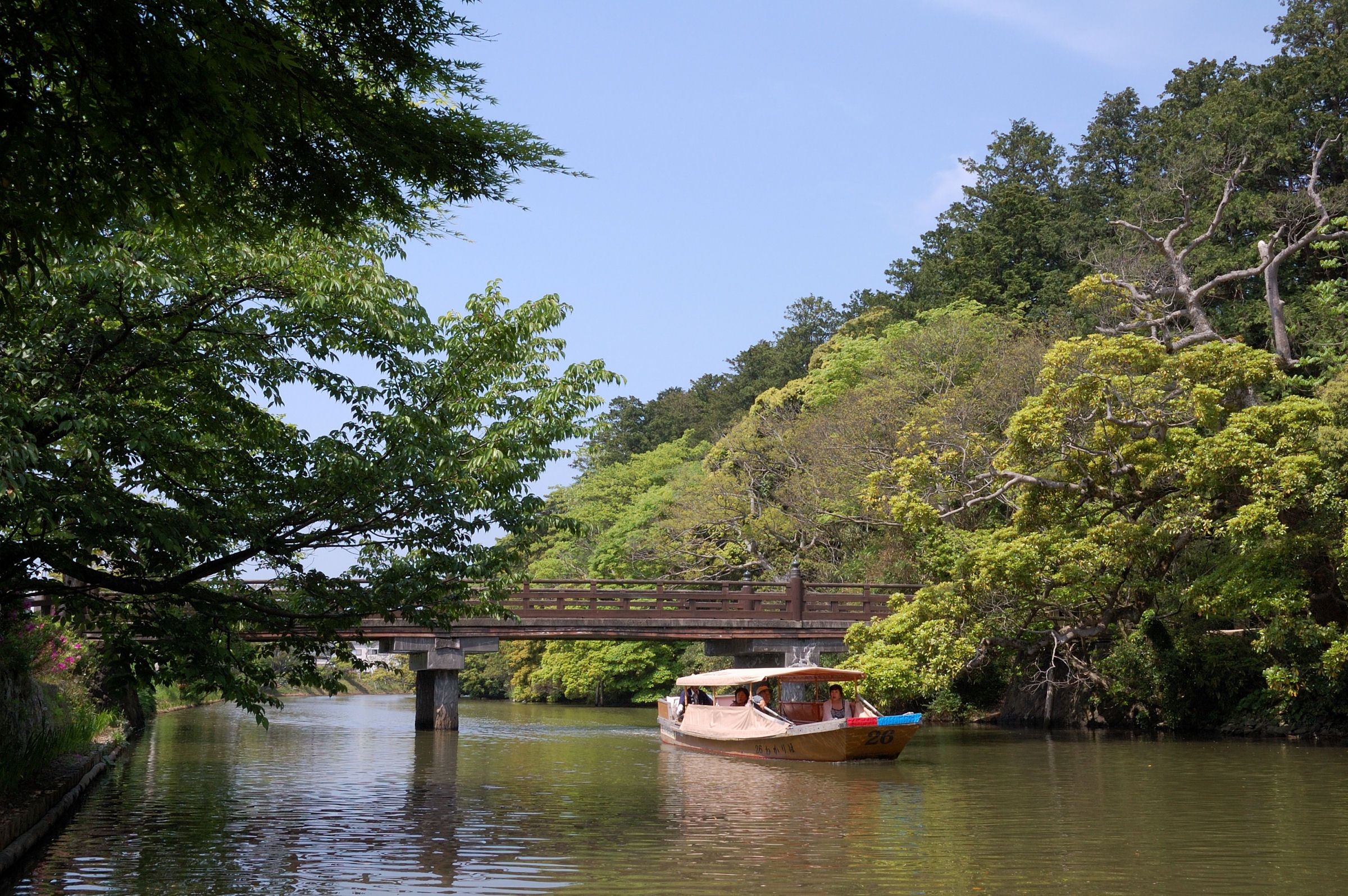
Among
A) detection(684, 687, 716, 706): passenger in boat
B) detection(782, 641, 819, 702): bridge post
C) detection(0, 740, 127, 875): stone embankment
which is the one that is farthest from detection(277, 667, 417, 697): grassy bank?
detection(0, 740, 127, 875): stone embankment

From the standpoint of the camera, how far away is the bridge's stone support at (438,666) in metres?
30.4

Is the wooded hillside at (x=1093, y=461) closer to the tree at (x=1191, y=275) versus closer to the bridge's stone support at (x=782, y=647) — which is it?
the tree at (x=1191, y=275)

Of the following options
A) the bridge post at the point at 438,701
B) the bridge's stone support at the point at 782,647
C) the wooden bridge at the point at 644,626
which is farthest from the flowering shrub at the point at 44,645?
the bridge's stone support at the point at 782,647

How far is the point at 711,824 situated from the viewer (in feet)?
44.2

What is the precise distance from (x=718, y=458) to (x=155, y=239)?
39.8 metres

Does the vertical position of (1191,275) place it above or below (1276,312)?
above

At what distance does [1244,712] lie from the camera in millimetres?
26812

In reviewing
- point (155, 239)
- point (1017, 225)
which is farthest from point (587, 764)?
point (1017, 225)

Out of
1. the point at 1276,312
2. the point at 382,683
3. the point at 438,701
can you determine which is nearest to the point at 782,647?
the point at 438,701

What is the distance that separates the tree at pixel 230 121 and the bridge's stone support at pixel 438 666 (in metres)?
24.1

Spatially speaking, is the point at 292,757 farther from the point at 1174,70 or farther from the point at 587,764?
the point at 1174,70

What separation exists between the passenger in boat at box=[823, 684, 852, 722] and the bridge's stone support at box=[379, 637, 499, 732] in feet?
36.0

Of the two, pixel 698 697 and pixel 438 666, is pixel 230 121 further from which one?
pixel 438 666

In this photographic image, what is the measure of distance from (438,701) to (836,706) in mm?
13208
